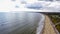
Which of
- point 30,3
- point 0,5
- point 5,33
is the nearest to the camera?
point 5,33

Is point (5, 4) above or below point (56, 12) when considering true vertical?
above

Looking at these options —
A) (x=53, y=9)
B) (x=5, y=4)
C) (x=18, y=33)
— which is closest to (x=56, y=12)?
(x=53, y=9)

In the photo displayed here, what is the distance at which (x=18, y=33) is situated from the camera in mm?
692

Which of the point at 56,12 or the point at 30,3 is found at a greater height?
the point at 30,3

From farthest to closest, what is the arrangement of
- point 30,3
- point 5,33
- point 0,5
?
point 30,3 < point 0,5 < point 5,33

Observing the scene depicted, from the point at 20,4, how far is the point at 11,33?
6.48 ft

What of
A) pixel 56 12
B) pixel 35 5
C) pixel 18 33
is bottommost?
pixel 56 12

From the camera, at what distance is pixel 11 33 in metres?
0.70

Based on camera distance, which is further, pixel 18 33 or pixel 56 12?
pixel 56 12

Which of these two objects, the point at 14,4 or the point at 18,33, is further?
the point at 14,4

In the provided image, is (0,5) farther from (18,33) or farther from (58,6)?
(18,33)

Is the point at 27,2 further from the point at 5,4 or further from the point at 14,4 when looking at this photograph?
the point at 5,4

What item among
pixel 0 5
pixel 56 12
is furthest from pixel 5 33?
pixel 56 12

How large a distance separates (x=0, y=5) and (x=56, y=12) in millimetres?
1163
